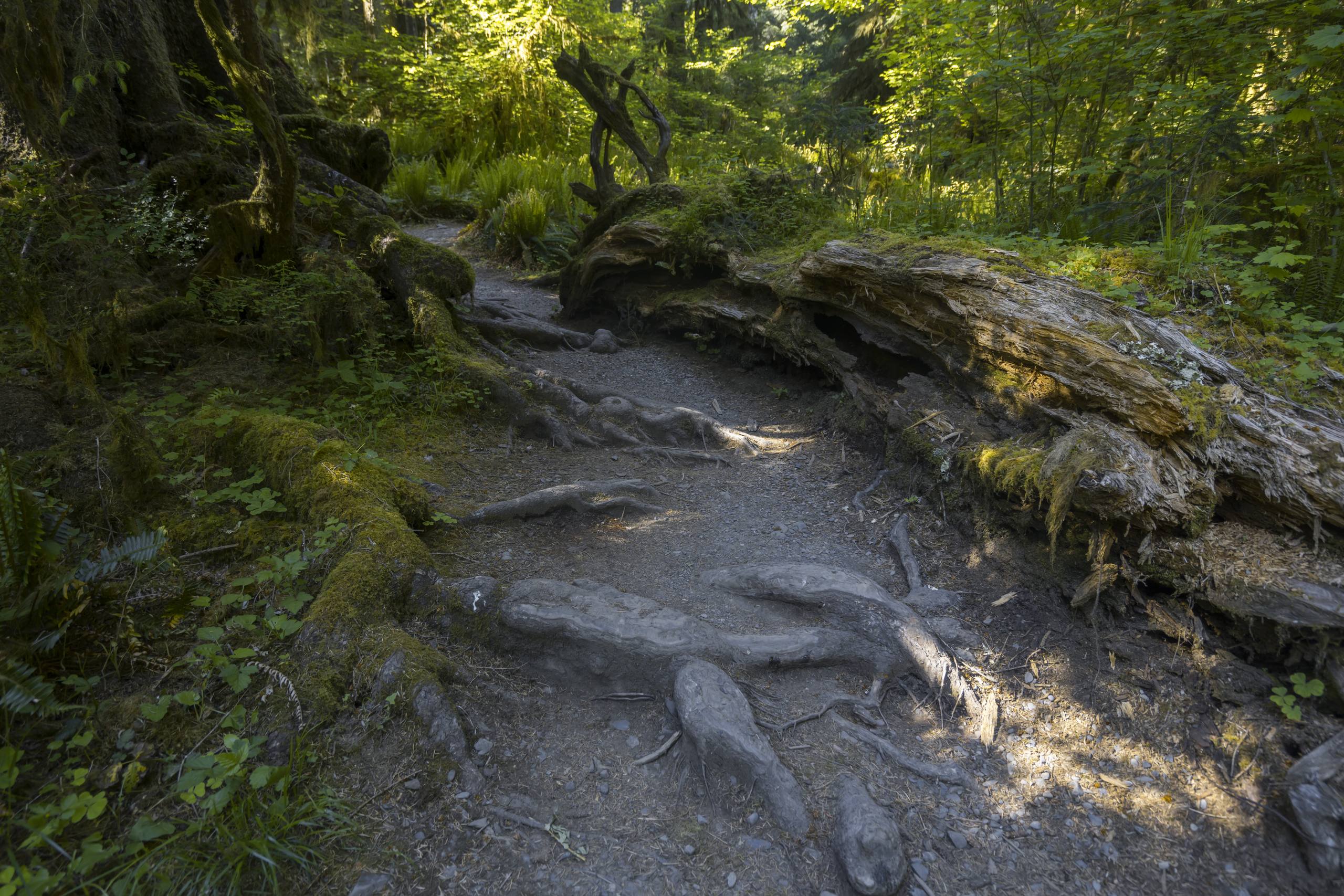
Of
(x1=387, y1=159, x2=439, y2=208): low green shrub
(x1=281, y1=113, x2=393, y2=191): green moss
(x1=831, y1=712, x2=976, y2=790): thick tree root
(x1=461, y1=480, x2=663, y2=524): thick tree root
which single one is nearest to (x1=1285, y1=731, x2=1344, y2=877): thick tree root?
(x1=831, y1=712, x2=976, y2=790): thick tree root

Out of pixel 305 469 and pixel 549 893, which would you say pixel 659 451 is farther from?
pixel 549 893

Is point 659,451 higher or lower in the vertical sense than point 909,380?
lower

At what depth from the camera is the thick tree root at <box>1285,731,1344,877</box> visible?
228 centimetres

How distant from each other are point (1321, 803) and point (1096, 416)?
1.92 m

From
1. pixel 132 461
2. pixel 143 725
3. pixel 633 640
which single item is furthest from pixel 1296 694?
pixel 132 461

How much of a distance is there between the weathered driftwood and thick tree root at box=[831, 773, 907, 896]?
5.46 feet

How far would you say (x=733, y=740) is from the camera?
279cm

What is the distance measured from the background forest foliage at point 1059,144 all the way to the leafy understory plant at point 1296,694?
1669 mm

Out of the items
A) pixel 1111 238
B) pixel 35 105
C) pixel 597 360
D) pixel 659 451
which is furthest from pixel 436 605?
pixel 1111 238

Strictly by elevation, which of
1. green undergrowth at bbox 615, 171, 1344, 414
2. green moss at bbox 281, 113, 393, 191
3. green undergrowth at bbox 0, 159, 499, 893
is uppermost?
green moss at bbox 281, 113, 393, 191

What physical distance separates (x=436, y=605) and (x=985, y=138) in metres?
9.39

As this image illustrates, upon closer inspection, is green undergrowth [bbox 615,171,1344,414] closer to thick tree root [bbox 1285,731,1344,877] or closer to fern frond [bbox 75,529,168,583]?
thick tree root [bbox 1285,731,1344,877]

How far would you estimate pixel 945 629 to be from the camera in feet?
11.7

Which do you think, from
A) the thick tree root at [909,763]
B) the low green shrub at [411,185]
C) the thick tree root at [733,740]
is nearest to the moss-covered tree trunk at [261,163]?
the thick tree root at [733,740]
